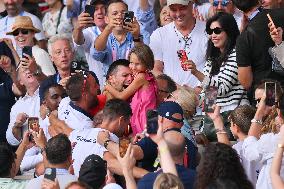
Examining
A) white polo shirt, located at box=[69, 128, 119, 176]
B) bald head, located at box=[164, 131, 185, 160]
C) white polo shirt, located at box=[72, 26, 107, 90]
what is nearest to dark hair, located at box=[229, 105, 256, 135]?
bald head, located at box=[164, 131, 185, 160]

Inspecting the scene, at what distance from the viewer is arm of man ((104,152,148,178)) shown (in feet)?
35.1

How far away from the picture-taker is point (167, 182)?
28.5 ft

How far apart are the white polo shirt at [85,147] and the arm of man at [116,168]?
21cm

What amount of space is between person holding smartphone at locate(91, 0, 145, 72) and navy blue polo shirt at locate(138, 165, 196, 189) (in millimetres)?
4119

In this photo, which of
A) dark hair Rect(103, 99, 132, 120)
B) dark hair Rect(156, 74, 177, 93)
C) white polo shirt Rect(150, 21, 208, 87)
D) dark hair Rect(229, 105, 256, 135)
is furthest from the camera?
white polo shirt Rect(150, 21, 208, 87)

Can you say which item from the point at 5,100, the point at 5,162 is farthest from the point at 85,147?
the point at 5,100

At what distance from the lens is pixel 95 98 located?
40.8ft

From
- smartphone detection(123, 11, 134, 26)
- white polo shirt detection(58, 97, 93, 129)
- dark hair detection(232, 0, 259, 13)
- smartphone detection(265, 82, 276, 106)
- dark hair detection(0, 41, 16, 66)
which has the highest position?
dark hair detection(232, 0, 259, 13)

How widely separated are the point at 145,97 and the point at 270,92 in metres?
1.87

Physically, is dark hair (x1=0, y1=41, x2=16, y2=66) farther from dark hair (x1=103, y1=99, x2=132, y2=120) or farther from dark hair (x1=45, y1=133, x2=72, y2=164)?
dark hair (x1=45, y1=133, x2=72, y2=164)

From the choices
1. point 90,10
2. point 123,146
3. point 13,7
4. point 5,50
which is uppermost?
point 90,10

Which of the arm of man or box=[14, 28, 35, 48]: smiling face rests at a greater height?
box=[14, 28, 35, 48]: smiling face

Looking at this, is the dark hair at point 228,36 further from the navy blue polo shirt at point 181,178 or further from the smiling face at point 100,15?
the navy blue polo shirt at point 181,178

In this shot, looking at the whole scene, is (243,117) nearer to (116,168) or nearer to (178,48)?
(116,168)
